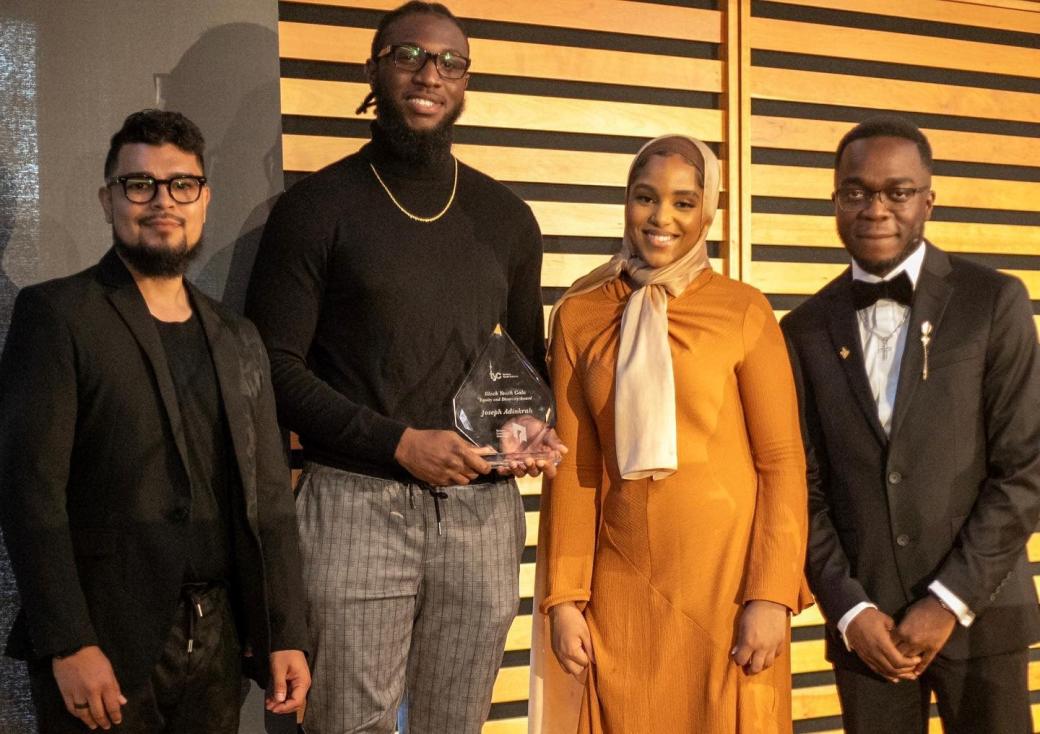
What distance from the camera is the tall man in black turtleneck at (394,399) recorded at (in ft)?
9.08

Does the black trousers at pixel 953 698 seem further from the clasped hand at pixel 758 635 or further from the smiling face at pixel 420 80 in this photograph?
the smiling face at pixel 420 80

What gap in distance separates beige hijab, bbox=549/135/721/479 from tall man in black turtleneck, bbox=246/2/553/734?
268mm

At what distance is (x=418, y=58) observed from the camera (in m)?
2.90

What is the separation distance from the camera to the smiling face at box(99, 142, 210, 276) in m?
2.57

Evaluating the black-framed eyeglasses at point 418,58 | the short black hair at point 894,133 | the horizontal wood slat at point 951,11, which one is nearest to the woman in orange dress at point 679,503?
the short black hair at point 894,133

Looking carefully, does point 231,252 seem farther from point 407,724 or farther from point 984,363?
point 984,363

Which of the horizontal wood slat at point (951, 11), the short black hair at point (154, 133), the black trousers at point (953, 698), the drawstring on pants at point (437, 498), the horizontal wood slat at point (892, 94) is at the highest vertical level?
the horizontal wood slat at point (951, 11)

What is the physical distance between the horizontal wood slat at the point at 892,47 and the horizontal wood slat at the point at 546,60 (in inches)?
11.5

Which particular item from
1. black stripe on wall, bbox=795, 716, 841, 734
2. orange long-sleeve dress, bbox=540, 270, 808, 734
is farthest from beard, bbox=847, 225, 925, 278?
black stripe on wall, bbox=795, 716, 841, 734

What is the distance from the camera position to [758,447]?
8.73ft

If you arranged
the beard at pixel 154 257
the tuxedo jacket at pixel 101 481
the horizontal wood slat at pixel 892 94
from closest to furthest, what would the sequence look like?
the tuxedo jacket at pixel 101 481
the beard at pixel 154 257
the horizontal wood slat at pixel 892 94

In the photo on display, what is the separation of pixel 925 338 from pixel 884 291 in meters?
0.17

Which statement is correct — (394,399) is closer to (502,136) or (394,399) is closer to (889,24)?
(502,136)

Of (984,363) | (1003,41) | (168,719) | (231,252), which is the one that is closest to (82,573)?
(168,719)
